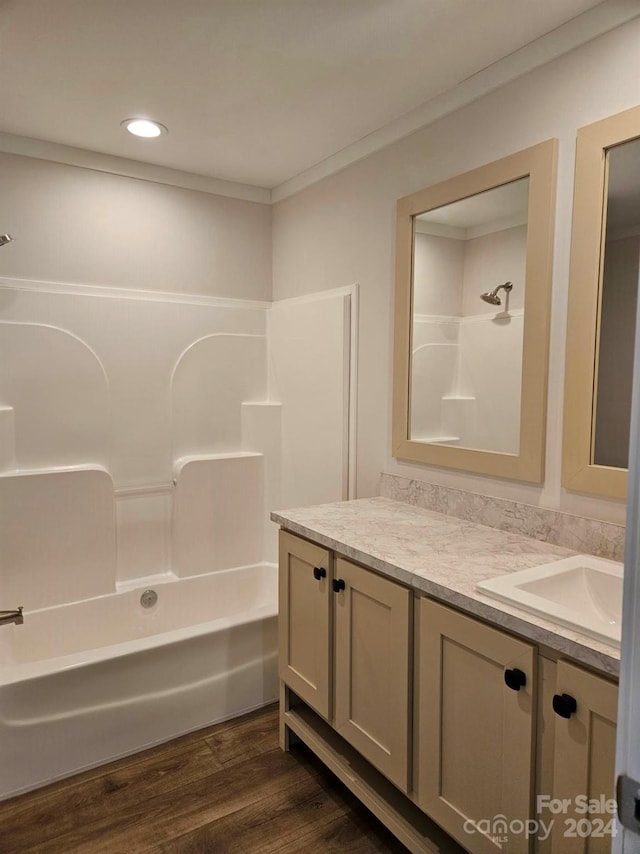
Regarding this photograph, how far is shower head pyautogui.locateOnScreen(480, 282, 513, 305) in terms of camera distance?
6.40 feet

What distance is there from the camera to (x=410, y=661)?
1.60m

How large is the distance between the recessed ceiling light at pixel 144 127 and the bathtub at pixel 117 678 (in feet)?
6.90

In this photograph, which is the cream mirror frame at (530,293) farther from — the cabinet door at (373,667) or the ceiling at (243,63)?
the cabinet door at (373,667)

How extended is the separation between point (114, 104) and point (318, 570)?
1915mm

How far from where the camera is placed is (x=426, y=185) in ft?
7.37

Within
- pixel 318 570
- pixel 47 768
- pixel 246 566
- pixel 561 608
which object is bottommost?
pixel 47 768

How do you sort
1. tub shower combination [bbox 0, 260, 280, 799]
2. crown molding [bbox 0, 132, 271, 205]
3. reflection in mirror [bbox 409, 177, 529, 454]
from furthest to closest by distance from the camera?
crown molding [bbox 0, 132, 271, 205] → tub shower combination [bbox 0, 260, 280, 799] → reflection in mirror [bbox 409, 177, 529, 454]

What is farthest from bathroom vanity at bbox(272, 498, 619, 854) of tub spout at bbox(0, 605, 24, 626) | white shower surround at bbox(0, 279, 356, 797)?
tub spout at bbox(0, 605, 24, 626)

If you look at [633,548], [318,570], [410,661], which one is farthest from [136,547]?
[633,548]

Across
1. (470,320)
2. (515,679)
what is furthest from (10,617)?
(470,320)

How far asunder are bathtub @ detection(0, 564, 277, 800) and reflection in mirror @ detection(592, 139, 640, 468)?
161 cm

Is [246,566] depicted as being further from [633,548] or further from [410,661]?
[633,548]

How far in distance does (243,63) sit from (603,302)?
1.40 m

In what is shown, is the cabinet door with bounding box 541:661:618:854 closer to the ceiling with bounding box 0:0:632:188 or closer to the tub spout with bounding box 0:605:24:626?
the ceiling with bounding box 0:0:632:188
